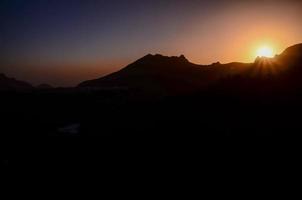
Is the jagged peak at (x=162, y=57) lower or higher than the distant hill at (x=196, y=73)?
higher

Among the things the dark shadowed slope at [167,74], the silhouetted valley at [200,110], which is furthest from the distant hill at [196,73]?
the silhouetted valley at [200,110]

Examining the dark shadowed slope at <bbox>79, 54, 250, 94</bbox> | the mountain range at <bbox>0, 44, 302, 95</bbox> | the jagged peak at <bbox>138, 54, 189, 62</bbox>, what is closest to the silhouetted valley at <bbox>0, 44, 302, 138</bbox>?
the mountain range at <bbox>0, 44, 302, 95</bbox>

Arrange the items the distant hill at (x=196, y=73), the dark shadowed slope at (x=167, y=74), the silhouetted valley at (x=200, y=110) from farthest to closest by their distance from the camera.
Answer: the dark shadowed slope at (x=167, y=74), the distant hill at (x=196, y=73), the silhouetted valley at (x=200, y=110)

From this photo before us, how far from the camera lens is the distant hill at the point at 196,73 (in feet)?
92.0

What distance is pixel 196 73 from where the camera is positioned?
79.5 metres

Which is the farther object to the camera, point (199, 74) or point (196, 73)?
point (196, 73)

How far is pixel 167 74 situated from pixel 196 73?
7.60 metres

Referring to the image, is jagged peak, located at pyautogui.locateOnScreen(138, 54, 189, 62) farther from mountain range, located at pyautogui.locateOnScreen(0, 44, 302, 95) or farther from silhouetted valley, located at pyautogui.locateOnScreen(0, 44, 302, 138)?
silhouetted valley, located at pyautogui.locateOnScreen(0, 44, 302, 138)

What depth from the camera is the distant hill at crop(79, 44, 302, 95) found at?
28.0 m

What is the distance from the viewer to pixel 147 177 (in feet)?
61.4

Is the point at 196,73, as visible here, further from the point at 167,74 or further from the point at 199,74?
the point at 167,74

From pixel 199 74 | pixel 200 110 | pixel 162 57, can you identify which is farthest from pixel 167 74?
pixel 200 110

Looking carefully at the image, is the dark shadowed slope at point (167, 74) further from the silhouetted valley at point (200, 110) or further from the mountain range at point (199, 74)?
the silhouetted valley at point (200, 110)

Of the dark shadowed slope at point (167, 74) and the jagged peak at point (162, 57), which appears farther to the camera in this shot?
the jagged peak at point (162, 57)
